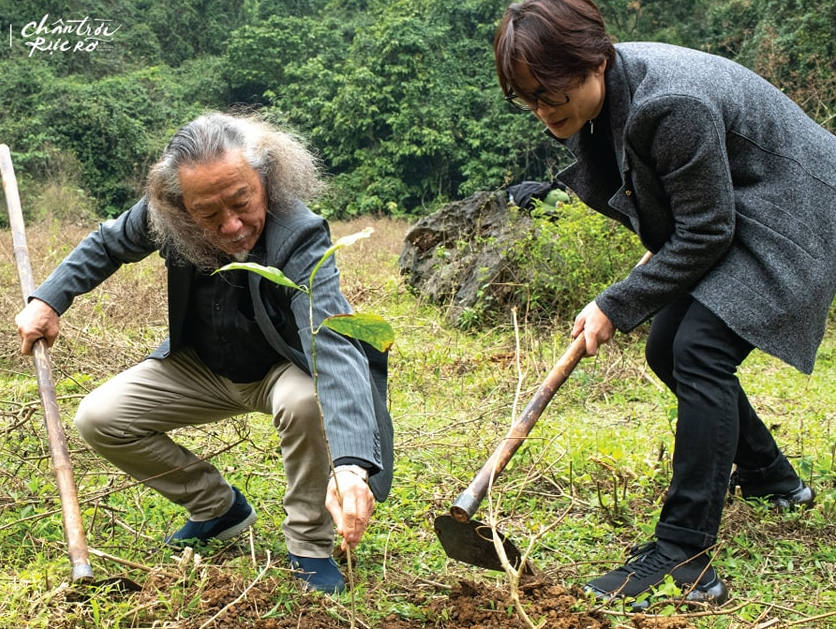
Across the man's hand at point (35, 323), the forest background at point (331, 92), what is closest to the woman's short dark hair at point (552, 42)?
the man's hand at point (35, 323)

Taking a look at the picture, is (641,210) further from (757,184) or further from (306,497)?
(306,497)

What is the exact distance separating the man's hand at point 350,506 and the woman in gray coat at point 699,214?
73cm

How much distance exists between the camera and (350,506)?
1.96m

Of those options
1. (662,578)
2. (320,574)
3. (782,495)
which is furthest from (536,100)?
(782,495)

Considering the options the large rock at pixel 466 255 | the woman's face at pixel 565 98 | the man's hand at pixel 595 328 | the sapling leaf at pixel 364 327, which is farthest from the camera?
the large rock at pixel 466 255

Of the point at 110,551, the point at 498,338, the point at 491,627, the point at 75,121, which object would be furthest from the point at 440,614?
the point at 75,121

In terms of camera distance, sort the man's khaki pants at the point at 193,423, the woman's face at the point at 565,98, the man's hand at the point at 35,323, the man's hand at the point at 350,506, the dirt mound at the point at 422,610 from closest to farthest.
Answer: the man's hand at the point at 350,506, the dirt mound at the point at 422,610, the woman's face at the point at 565,98, the man's khaki pants at the point at 193,423, the man's hand at the point at 35,323

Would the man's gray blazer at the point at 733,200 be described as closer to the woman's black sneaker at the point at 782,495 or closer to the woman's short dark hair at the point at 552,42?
the woman's short dark hair at the point at 552,42

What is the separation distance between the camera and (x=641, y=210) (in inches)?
94.7

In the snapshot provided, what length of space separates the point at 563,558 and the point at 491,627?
718 mm

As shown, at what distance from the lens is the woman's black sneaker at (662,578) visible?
2.30 metres

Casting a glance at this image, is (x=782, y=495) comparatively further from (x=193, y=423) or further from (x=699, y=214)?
(x=193, y=423)

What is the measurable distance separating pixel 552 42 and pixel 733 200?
1.97 feet

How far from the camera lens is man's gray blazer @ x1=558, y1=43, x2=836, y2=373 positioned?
7.25ft
